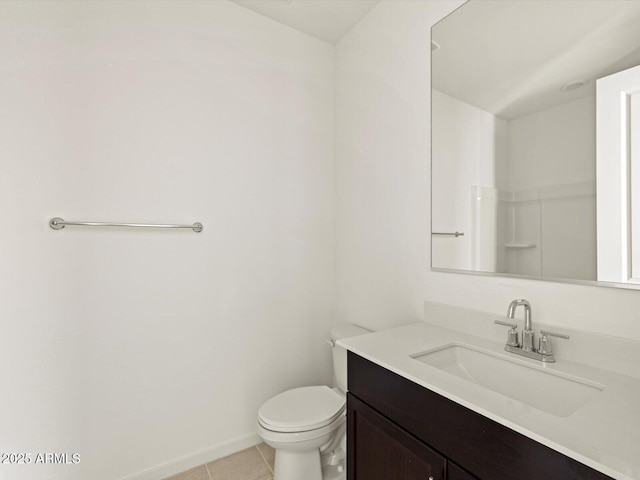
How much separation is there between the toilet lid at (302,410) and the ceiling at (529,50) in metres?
1.45

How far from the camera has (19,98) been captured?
1271mm

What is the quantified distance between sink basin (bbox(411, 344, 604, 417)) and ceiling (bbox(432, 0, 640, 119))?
2.85ft

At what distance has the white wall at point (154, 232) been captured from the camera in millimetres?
1293

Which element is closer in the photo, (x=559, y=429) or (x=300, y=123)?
(x=559, y=429)

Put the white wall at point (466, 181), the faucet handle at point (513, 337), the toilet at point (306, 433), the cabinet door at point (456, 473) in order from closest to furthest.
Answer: the cabinet door at point (456, 473) → the faucet handle at point (513, 337) → the white wall at point (466, 181) → the toilet at point (306, 433)

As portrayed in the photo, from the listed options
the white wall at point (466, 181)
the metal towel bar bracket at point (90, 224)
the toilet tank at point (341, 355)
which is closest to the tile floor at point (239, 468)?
the toilet tank at point (341, 355)

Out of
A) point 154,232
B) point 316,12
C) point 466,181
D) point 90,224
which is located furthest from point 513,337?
point 316,12

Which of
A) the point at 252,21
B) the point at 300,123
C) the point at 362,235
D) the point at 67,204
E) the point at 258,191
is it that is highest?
the point at 252,21

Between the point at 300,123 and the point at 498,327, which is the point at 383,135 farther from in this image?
the point at 498,327

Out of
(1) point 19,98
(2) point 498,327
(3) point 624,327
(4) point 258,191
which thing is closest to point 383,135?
(4) point 258,191

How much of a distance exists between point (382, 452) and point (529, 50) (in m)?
1.47

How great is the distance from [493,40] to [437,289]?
3.39 feet

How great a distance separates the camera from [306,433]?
133 cm

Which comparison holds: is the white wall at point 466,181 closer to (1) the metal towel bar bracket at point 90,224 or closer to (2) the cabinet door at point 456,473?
(2) the cabinet door at point 456,473
